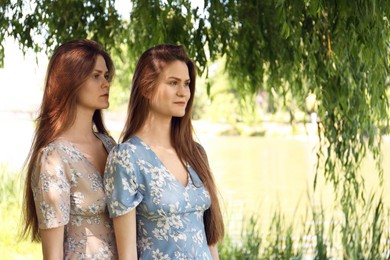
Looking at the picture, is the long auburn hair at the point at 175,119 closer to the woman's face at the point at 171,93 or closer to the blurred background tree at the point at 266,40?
the woman's face at the point at 171,93

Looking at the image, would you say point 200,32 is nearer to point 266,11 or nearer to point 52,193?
point 266,11

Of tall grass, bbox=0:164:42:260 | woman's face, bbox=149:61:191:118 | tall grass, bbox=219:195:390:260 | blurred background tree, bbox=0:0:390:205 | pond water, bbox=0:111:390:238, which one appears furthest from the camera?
pond water, bbox=0:111:390:238

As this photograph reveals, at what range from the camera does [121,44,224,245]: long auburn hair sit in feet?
8.54

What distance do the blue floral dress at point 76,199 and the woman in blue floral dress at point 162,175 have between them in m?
0.07

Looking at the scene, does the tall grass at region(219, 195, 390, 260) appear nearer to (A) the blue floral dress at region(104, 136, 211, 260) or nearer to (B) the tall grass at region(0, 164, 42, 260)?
(B) the tall grass at region(0, 164, 42, 260)

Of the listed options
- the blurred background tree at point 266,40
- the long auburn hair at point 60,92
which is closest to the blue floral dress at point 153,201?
the long auburn hair at point 60,92

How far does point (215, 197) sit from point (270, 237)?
365cm

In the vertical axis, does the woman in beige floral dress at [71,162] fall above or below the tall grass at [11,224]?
above

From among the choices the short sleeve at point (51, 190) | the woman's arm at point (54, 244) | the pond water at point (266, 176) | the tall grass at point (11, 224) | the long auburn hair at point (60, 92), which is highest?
the long auburn hair at point (60, 92)

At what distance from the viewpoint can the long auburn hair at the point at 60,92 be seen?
2586 millimetres

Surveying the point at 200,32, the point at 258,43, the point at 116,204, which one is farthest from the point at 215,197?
the point at 258,43

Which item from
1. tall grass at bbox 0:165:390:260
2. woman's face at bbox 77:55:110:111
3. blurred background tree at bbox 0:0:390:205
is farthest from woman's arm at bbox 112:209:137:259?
tall grass at bbox 0:165:390:260

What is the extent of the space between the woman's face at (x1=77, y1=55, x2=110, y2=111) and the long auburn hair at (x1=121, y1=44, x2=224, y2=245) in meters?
0.09

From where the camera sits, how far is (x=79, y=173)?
252cm
